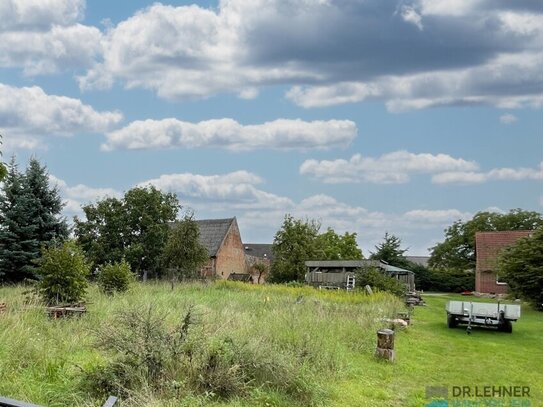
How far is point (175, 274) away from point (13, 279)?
10008 millimetres

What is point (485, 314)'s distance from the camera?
693 inches

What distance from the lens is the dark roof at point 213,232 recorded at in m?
53.3

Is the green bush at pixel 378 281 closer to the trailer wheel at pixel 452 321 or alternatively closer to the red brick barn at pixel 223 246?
the trailer wheel at pixel 452 321

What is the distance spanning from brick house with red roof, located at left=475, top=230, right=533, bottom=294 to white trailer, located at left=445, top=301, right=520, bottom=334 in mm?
29270

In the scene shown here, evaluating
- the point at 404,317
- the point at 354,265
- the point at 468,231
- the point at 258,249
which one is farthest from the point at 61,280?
the point at 258,249

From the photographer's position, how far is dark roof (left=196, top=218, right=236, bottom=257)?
2099 inches

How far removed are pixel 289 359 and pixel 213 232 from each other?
4718 centimetres

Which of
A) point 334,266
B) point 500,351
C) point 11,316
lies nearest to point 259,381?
point 11,316

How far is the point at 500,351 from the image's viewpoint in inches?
548

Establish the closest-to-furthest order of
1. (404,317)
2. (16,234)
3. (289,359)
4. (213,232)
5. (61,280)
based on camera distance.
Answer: (289,359) → (61,280) → (404,317) → (16,234) → (213,232)

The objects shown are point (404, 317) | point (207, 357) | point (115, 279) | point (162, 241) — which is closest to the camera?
point (207, 357)

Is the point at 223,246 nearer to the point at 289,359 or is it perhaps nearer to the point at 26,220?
the point at 26,220

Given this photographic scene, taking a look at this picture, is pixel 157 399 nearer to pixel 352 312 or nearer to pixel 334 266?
pixel 352 312

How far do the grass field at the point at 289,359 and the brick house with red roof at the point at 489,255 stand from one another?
3325cm
